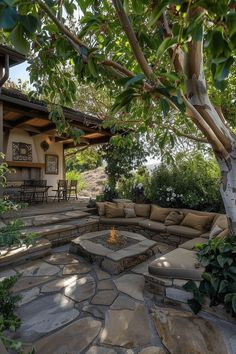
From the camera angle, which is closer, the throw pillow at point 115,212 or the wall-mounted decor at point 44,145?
the throw pillow at point 115,212

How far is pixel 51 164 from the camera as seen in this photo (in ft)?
31.4

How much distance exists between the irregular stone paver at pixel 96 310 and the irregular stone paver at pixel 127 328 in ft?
0.21

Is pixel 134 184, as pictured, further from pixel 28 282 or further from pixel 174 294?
pixel 174 294

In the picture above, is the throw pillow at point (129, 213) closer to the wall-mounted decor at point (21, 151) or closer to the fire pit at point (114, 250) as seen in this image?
the fire pit at point (114, 250)

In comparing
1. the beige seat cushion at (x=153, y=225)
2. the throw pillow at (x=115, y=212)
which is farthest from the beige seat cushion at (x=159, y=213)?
the throw pillow at (x=115, y=212)

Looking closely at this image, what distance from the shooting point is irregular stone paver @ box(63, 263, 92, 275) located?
352 cm


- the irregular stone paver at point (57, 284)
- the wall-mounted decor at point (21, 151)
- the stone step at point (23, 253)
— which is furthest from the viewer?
the wall-mounted decor at point (21, 151)

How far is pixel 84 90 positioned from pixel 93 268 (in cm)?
607

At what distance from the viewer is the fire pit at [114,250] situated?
357 cm

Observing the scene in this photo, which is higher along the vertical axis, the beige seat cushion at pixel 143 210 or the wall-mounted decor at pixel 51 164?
the wall-mounted decor at pixel 51 164

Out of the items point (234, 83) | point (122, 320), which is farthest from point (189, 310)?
point (234, 83)

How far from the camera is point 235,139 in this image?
88.0 inches

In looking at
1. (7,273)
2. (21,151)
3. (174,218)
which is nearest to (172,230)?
(174,218)

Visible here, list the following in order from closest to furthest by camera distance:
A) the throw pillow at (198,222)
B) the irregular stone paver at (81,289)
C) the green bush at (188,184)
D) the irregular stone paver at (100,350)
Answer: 1. the irregular stone paver at (100,350)
2. the irregular stone paver at (81,289)
3. the throw pillow at (198,222)
4. the green bush at (188,184)
